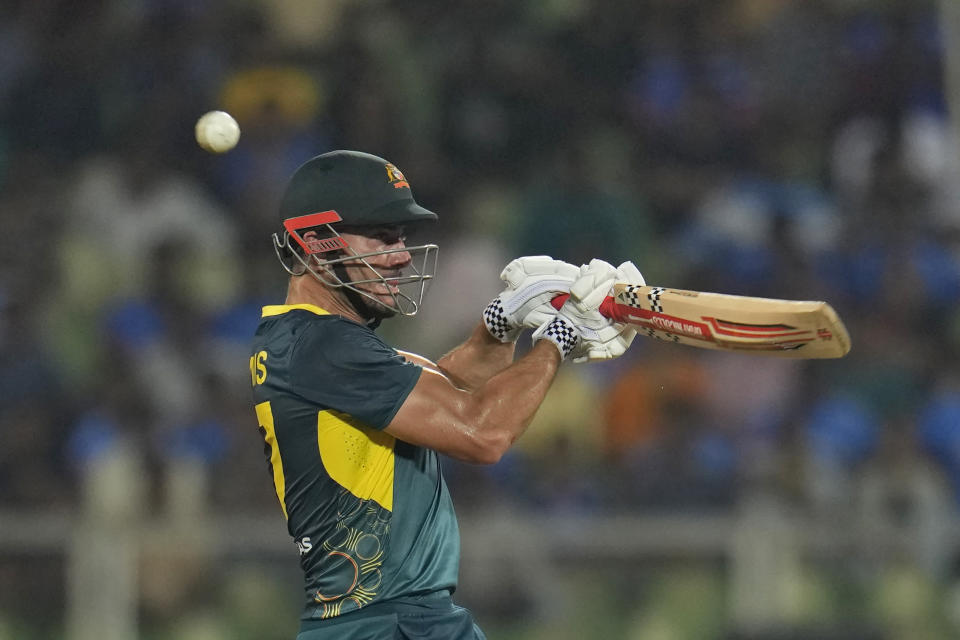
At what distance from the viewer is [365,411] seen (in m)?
3.89

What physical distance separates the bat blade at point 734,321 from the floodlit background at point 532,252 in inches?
129

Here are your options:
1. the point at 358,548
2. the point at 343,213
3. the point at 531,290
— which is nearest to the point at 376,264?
the point at 343,213

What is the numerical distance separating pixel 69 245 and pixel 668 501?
4.58 meters

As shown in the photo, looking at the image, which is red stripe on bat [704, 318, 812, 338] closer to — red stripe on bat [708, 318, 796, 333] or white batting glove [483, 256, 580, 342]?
red stripe on bat [708, 318, 796, 333]

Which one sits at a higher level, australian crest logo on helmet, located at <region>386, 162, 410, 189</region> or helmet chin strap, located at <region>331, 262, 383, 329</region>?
australian crest logo on helmet, located at <region>386, 162, 410, 189</region>

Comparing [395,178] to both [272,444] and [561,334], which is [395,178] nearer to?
[561,334]

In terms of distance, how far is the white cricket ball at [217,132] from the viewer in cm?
464

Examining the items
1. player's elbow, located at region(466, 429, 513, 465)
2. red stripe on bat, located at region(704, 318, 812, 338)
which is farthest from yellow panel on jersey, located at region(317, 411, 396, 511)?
red stripe on bat, located at region(704, 318, 812, 338)

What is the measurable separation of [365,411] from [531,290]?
2.67 ft

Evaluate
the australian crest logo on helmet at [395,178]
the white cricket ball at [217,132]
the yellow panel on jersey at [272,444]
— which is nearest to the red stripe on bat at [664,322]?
the australian crest logo on helmet at [395,178]

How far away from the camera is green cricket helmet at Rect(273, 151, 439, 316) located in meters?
4.11

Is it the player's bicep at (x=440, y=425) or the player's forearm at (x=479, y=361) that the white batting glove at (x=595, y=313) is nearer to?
the player's forearm at (x=479, y=361)

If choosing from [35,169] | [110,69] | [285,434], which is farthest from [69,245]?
[285,434]

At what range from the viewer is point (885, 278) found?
9.21m
